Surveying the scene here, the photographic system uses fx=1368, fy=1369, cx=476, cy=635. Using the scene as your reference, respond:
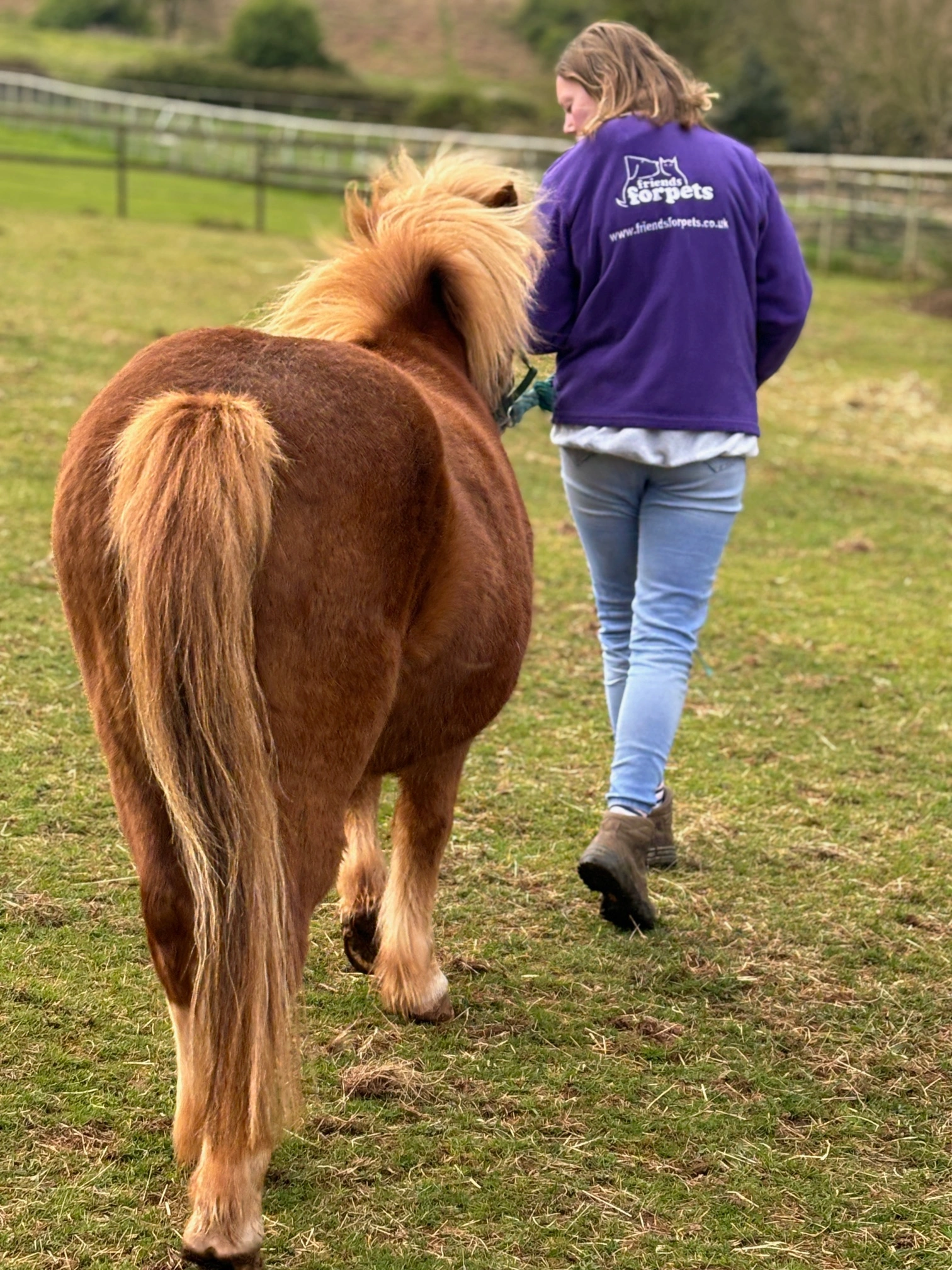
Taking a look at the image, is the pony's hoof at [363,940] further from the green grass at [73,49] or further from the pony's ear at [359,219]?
the green grass at [73,49]

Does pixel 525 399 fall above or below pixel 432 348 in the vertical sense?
below

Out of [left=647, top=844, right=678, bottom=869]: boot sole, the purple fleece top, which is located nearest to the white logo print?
the purple fleece top

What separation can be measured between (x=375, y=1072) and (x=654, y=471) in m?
1.48

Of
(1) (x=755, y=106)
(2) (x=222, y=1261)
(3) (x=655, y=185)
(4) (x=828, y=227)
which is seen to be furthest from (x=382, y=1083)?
(1) (x=755, y=106)

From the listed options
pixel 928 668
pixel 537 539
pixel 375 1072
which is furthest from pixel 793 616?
pixel 375 1072

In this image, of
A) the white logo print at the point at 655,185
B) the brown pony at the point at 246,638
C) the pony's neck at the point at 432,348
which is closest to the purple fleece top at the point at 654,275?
the white logo print at the point at 655,185

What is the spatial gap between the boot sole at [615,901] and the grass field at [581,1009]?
0.04 m

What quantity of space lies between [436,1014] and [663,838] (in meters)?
0.99

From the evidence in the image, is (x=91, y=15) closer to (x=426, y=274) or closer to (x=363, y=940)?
(x=426, y=274)

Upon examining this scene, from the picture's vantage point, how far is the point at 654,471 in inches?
125

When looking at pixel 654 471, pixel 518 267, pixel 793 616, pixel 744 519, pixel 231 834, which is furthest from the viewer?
pixel 744 519

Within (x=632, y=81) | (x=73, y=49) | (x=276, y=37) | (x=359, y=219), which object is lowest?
(x=73, y=49)

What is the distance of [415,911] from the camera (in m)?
2.75

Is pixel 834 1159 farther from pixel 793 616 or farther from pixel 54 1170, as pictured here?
pixel 793 616
